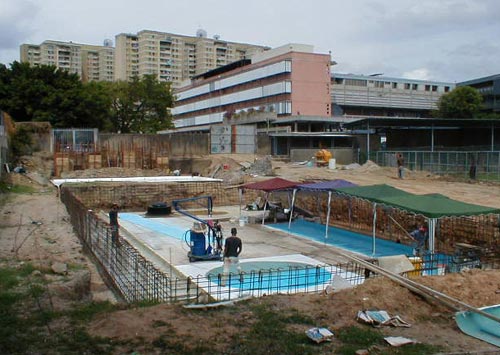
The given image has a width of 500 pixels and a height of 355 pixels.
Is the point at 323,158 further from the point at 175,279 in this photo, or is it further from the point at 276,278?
the point at 175,279

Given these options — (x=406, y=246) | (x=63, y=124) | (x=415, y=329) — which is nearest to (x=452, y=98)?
(x=63, y=124)

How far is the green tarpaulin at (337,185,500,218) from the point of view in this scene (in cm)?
1495

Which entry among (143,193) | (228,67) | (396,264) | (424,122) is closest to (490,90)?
(228,67)

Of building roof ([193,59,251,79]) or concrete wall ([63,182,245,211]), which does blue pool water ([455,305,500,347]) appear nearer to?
concrete wall ([63,182,245,211])

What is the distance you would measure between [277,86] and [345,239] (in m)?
52.8

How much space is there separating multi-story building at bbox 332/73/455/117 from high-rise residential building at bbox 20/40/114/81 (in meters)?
71.8

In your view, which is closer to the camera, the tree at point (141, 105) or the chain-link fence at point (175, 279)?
the chain-link fence at point (175, 279)

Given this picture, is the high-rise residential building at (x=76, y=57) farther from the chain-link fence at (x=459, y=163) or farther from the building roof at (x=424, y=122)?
the chain-link fence at (x=459, y=163)

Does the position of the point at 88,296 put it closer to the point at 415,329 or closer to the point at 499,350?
the point at 415,329

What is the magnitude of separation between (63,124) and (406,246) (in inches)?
1535

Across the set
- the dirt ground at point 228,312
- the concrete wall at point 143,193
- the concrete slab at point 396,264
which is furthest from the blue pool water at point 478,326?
the concrete wall at point 143,193

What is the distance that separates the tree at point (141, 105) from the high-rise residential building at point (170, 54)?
63104mm

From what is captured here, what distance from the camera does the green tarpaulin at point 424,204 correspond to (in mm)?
14945

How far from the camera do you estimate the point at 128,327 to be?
24.0 feet
